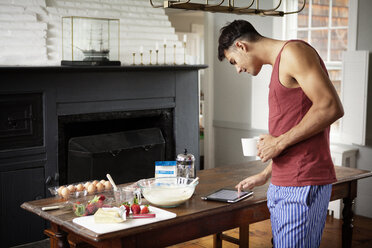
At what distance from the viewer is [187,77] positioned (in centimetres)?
561

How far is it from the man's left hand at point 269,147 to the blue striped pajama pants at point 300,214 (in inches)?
6.7

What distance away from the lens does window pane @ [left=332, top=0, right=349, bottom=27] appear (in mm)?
5453

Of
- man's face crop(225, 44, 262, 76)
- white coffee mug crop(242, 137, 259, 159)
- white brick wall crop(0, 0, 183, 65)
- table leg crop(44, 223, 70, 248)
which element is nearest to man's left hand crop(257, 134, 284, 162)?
white coffee mug crop(242, 137, 259, 159)

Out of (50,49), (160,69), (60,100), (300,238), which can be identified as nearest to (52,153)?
(60,100)

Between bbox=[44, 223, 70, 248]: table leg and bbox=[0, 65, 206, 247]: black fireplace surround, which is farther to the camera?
bbox=[0, 65, 206, 247]: black fireplace surround

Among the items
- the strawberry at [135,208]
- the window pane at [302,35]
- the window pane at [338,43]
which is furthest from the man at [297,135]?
the window pane at [302,35]

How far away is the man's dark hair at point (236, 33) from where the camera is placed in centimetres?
255

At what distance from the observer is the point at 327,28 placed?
5.64m

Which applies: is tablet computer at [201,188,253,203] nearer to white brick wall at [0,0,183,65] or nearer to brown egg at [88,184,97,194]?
brown egg at [88,184,97,194]

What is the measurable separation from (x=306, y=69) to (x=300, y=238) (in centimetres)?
79

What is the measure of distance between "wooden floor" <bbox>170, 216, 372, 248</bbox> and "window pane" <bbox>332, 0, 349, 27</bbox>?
2076mm

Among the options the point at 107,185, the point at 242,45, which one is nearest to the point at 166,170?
the point at 107,185

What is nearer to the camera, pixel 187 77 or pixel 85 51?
pixel 85 51

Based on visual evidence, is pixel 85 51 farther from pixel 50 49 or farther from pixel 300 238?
pixel 300 238
